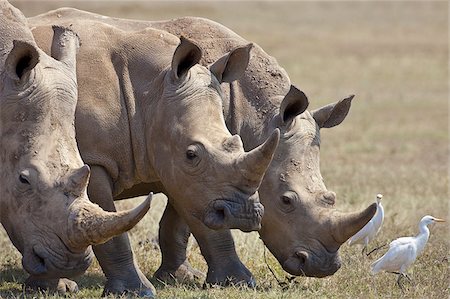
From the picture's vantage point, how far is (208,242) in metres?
9.20

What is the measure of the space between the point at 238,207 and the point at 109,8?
100ft

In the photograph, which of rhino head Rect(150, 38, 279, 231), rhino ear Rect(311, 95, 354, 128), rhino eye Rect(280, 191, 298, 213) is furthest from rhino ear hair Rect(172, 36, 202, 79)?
rhino ear Rect(311, 95, 354, 128)

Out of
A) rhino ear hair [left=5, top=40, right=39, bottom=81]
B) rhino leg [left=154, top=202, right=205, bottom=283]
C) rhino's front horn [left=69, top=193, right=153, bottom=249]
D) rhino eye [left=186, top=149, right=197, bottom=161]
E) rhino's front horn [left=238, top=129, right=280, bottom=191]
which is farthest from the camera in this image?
rhino leg [left=154, top=202, right=205, bottom=283]

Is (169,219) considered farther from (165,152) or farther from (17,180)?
(17,180)

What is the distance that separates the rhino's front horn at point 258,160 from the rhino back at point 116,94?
1.06 meters

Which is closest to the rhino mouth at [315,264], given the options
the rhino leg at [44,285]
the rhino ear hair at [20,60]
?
the rhino leg at [44,285]

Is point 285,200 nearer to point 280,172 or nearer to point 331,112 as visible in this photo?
point 280,172

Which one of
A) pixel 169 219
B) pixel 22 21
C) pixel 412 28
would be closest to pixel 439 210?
pixel 169 219

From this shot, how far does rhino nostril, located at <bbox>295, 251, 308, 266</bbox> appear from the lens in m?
9.01

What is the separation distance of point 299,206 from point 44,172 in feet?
7.12

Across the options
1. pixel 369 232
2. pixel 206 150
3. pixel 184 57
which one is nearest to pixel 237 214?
pixel 206 150

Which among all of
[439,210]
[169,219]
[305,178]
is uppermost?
[305,178]

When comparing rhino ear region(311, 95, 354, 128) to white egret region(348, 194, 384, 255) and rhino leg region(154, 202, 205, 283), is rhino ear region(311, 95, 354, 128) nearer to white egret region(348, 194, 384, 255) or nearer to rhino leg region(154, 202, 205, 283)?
white egret region(348, 194, 384, 255)

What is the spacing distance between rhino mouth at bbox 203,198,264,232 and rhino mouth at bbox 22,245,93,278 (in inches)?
41.1
